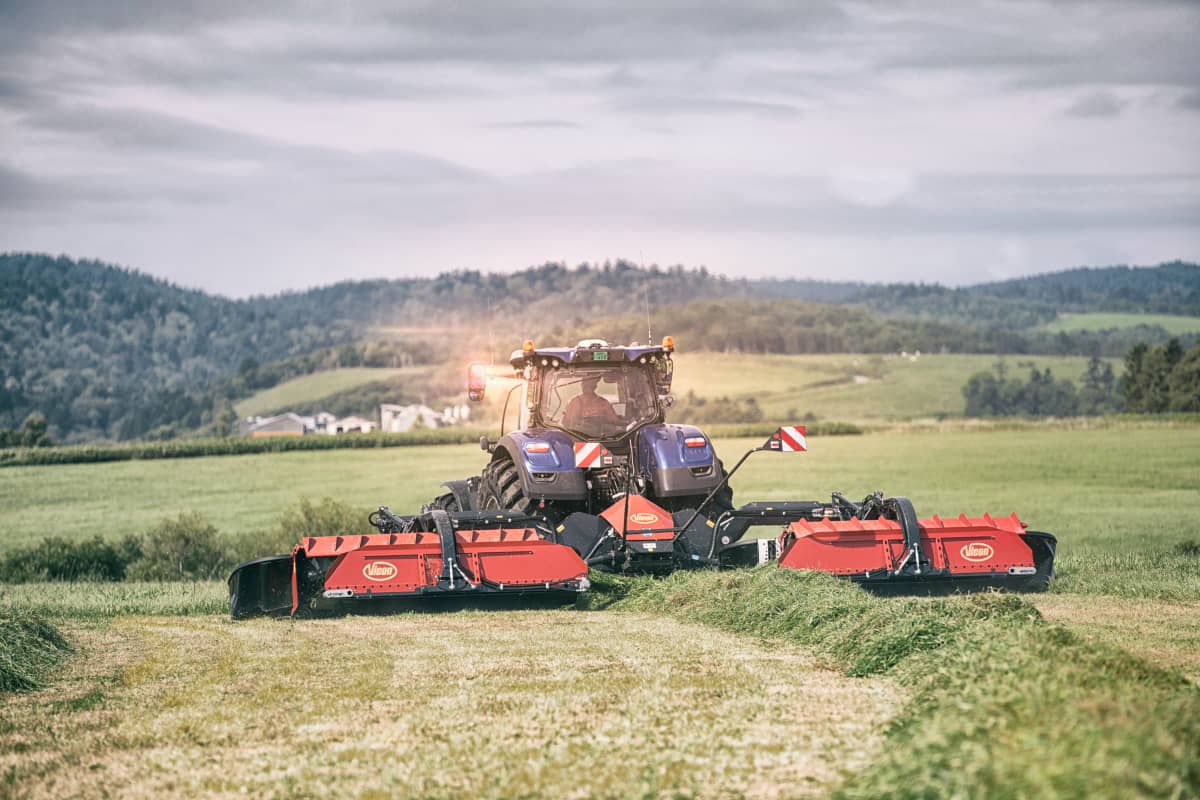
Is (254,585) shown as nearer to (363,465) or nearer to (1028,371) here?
(363,465)

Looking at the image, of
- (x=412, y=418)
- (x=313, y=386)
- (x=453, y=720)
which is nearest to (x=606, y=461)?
(x=453, y=720)

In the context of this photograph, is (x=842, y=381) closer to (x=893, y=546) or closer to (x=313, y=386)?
(x=313, y=386)

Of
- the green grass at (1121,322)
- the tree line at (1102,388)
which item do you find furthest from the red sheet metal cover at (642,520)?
the green grass at (1121,322)

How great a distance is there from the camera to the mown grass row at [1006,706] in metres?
4.37

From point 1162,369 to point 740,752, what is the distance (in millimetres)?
82935

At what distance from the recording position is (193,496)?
48.0 metres

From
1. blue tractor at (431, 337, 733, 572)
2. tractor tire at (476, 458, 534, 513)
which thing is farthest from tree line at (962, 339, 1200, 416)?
tractor tire at (476, 458, 534, 513)

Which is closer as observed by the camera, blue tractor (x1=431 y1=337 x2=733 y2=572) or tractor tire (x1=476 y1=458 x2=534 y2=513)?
blue tractor (x1=431 y1=337 x2=733 y2=572)

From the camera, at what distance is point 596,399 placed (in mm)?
14781

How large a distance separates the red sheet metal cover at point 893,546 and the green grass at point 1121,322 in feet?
536

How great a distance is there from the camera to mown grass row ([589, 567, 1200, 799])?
4367 mm

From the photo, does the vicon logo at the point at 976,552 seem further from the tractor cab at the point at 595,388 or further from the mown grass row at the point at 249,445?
the mown grass row at the point at 249,445

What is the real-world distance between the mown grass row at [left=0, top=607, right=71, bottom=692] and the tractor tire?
4894 millimetres

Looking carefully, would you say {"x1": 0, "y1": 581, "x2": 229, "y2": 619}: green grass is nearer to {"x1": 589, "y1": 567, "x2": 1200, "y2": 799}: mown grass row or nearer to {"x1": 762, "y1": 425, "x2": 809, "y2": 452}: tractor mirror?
{"x1": 762, "y1": 425, "x2": 809, "y2": 452}: tractor mirror
